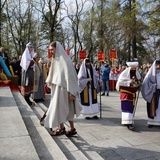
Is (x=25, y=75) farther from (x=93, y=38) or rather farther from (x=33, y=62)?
(x=93, y=38)

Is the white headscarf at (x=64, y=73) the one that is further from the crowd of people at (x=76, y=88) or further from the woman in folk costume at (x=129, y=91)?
the woman in folk costume at (x=129, y=91)

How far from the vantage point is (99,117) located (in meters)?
7.26

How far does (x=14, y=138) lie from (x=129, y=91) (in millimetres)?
3335

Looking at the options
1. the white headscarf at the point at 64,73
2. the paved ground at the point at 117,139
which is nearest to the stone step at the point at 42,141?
the paved ground at the point at 117,139

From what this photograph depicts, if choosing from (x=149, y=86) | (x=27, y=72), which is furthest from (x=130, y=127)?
(x=27, y=72)

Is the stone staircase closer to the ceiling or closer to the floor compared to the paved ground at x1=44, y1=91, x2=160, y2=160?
closer to the ceiling

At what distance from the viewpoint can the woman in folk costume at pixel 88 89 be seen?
23.2 ft

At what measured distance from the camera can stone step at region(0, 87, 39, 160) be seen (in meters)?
3.11

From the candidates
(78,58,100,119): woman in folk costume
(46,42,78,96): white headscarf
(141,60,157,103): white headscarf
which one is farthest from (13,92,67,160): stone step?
(141,60,157,103): white headscarf

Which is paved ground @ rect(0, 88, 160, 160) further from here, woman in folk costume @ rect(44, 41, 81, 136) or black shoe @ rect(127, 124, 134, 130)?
woman in folk costume @ rect(44, 41, 81, 136)

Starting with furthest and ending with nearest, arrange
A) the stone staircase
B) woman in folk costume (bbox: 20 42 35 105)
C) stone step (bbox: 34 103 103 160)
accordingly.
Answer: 1. woman in folk costume (bbox: 20 42 35 105)
2. stone step (bbox: 34 103 103 160)
3. the stone staircase

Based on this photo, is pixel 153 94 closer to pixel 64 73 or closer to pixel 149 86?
pixel 149 86

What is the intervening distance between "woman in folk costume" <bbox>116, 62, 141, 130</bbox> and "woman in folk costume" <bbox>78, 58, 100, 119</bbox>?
48.7 inches

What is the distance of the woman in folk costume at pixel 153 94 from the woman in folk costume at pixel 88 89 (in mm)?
1592
